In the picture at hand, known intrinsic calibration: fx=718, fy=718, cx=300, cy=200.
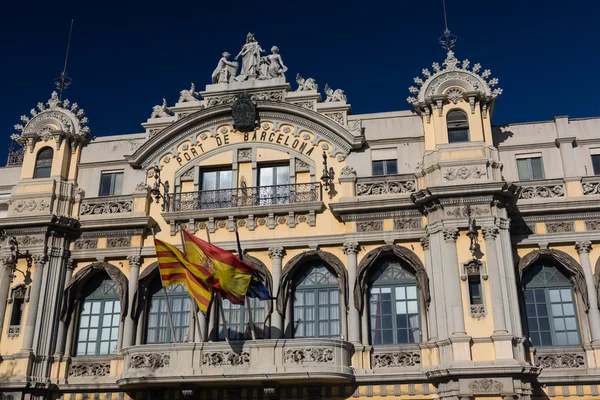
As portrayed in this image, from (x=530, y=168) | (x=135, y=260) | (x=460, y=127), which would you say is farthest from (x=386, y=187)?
(x=135, y=260)

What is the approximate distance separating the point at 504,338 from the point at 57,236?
16.1 meters

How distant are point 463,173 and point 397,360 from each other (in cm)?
665

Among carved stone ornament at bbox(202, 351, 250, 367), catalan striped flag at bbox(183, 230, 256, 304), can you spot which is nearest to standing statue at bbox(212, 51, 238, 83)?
catalan striped flag at bbox(183, 230, 256, 304)

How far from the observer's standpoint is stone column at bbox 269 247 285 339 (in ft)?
79.2

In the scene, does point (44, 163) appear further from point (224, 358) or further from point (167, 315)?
point (224, 358)

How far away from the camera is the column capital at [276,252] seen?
2527cm

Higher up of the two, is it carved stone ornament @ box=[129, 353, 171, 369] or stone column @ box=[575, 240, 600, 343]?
stone column @ box=[575, 240, 600, 343]

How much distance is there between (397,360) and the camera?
23109 mm

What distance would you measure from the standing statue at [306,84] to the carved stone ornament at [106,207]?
7.88 m

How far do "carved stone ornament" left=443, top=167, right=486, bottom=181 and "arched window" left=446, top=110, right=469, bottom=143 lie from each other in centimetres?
157

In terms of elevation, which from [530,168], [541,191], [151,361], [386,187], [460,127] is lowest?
[151,361]

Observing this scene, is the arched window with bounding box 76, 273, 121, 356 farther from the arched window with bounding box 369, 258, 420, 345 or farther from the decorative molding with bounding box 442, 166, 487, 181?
the decorative molding with bounding box 442, 166, 487, 181

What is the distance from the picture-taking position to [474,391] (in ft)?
69.5

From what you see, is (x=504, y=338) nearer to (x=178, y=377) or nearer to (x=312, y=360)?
(x=312, y=360)
